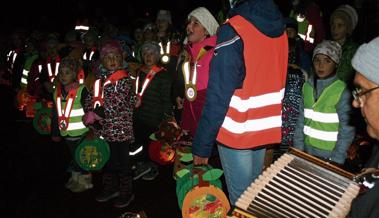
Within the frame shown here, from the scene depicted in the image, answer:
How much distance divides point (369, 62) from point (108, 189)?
3.93 meters

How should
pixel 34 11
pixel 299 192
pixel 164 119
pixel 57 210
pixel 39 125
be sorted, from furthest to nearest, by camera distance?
1. pixel 34 11
2. pixel 39 125
3. pixel 164 119
4. pixel 57 210
5. pixel 299 192

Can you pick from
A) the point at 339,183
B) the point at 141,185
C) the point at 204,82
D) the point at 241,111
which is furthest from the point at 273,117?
the point at 141,185

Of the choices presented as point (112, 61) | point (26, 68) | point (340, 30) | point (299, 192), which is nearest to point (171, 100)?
point (112, 61)

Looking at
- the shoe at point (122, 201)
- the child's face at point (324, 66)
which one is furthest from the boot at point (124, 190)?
the child's face at point (324, 66)

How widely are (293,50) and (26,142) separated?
5.05 metres

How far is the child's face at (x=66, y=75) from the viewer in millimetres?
5047

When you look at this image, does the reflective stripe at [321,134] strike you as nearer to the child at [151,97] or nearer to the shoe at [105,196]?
the child at [151,97]

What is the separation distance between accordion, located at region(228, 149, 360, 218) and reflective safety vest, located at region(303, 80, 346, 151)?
214 cm

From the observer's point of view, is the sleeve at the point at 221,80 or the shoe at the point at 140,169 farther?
the shoe at the point at 140,169

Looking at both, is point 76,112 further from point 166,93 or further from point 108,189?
point 166,93

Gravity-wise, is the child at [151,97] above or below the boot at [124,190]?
above

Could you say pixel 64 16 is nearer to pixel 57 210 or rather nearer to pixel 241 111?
pixel 57 210

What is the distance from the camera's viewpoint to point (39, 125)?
6.80m

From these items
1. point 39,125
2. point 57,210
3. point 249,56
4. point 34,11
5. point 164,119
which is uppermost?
point 34,11
